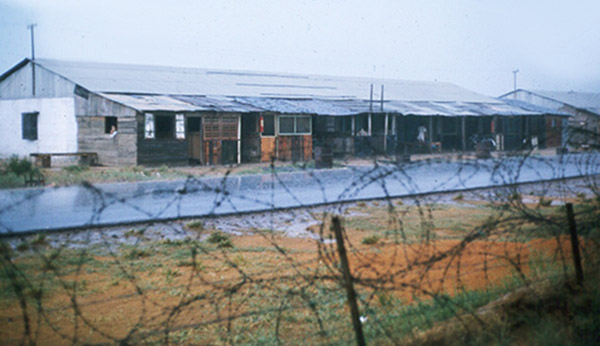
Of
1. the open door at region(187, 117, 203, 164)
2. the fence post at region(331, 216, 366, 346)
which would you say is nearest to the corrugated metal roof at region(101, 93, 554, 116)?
the open door at region(187, 117, 203, 164)

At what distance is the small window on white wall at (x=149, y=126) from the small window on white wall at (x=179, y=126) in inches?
50.3

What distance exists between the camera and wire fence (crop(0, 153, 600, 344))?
465 centimetres

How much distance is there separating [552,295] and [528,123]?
46.0 m

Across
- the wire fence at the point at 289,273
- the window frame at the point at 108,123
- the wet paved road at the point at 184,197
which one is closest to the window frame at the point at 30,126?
the window frame at the point at 108,123

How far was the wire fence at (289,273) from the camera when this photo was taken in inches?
183

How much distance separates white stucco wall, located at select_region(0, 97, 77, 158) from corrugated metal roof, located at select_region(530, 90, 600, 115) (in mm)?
46028

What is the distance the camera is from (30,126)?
3253cm

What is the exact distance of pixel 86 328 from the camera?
642 centimetres

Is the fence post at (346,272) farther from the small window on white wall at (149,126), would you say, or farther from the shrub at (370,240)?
the small window on white wall at (149,126)

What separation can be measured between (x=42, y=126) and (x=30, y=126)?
99 cm

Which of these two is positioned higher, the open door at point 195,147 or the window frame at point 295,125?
the window frame at point 295,125

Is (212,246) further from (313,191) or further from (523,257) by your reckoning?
(313,191)

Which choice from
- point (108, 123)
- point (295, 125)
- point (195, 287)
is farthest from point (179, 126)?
point (195, 287)

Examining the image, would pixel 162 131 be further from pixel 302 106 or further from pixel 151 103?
pixel 302 106
